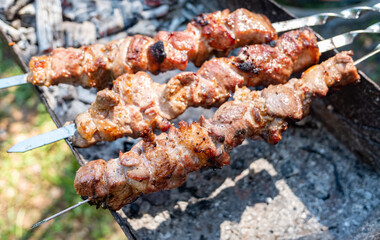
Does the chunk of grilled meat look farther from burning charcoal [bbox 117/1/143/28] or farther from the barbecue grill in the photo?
burning charcoal [bbox 117/1/143/28]

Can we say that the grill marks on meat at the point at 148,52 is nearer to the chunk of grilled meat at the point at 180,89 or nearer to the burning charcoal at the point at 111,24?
the chunk of grilled meat at the point at 180,89

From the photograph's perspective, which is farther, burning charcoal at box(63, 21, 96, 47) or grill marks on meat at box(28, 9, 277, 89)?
burning charcoal at box(63, 21, 96, 47)

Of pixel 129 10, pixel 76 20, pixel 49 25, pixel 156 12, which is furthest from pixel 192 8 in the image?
Result: pixel 49 25

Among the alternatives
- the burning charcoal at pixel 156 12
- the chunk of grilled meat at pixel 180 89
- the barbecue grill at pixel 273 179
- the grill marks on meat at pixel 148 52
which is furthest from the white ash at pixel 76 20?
the chunk of grilled meat at pixel 180 89

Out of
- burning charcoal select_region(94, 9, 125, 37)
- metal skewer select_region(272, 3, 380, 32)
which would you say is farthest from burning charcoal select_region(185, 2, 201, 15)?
metal skewer select_region(272, 3, 380, 32)

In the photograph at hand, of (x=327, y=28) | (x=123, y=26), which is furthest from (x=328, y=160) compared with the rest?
(x=327, y=28)

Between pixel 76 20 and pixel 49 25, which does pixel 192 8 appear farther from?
pixel 49 25
